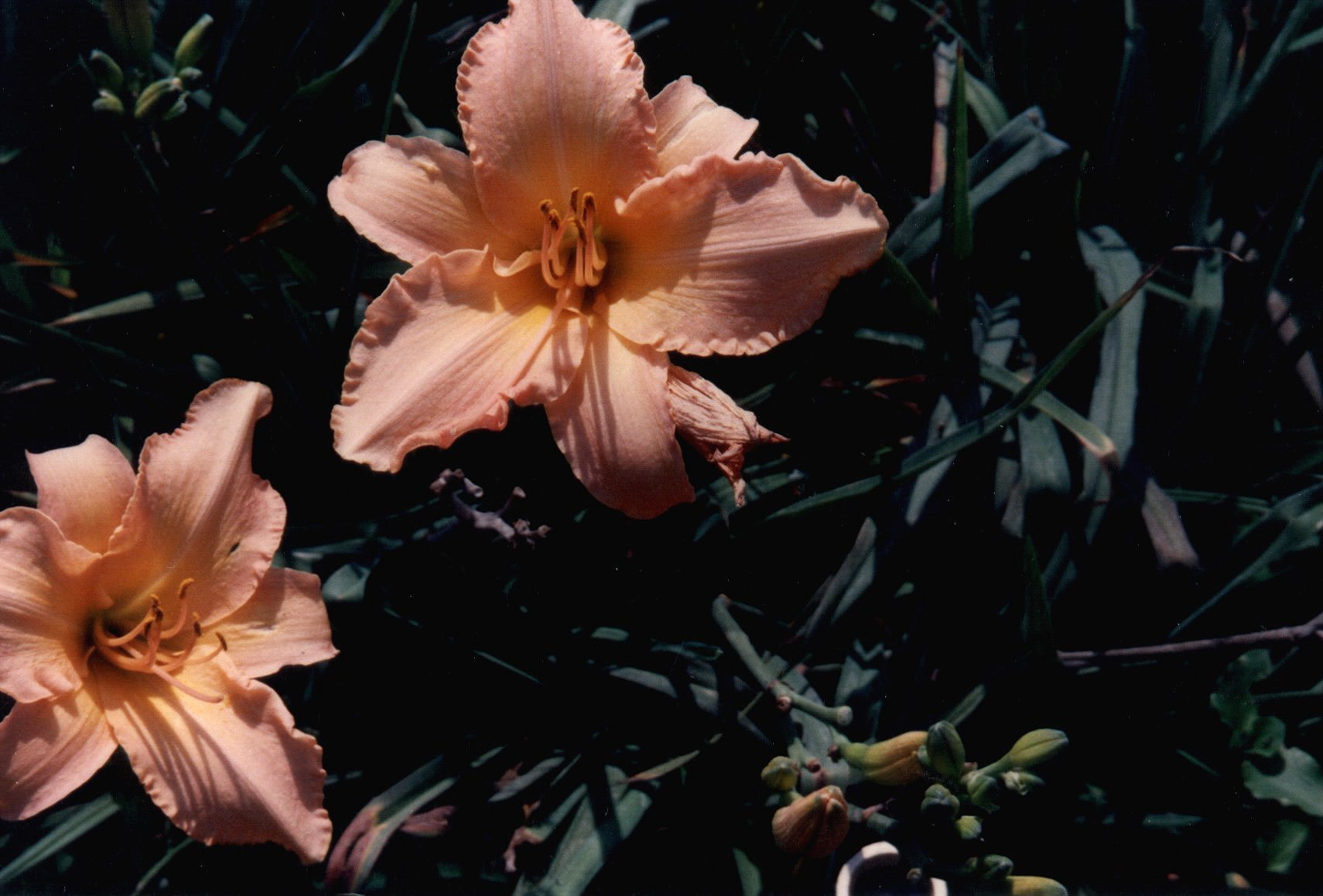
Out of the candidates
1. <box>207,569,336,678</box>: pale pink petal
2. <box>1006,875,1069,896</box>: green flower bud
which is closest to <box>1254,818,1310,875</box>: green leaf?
<box>1006,875,1069,896</box>: green flower bud

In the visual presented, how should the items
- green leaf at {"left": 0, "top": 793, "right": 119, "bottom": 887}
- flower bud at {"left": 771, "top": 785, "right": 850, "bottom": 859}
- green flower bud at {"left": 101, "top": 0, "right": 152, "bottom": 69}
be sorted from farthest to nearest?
green leaf at {"left": 0, "top": 793, "right": 119, "bottom": 887}
green flower bud at {"left": 101, "top": 0, "right": 152, "bottom": 69}
flower bud at {"left": 771, "top": 785, "right": 850, "bottom": 859}

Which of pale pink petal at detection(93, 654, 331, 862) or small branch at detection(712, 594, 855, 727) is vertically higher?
pale pink petal at detection(93, 654, 331, 862)

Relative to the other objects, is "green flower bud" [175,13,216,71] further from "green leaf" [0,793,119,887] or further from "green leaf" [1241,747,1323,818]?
"green leaf" [1241,747,1323,818]

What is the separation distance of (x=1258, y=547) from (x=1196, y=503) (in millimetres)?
94

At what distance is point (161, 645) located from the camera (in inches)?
41.4

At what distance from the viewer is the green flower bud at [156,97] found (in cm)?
96

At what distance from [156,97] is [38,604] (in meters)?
0.52

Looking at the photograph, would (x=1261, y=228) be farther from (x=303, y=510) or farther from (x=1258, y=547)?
(x=303, y=510)

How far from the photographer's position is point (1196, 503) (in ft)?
4.12

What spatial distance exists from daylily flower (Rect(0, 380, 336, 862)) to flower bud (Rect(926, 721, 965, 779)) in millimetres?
608

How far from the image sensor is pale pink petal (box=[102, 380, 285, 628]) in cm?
99

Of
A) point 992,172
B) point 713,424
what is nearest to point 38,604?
point 713,424

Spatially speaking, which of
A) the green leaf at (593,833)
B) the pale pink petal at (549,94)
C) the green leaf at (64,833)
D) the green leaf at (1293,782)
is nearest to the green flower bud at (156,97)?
the pale pink petal at (549,94)

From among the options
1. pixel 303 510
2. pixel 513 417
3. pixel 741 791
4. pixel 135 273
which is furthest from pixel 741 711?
pixel 135 273
